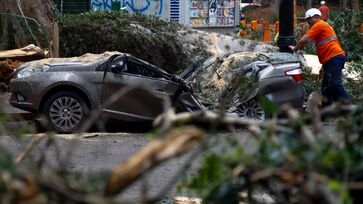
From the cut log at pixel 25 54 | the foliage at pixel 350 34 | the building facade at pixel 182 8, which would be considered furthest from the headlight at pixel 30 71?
the building facade at pixel 182 8

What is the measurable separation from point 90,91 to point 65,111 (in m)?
0.47

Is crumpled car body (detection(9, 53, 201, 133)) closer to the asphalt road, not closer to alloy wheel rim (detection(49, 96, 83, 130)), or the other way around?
alloy wheel rim (detection(49, 96, 83, 130))

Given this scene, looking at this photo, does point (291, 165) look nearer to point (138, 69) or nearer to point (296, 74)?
point (138, 69)

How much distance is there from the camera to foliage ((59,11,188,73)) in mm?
16328

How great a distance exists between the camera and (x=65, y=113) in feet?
39.6

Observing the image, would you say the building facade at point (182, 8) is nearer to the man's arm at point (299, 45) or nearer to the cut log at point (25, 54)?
the cut log at point (25, 54)

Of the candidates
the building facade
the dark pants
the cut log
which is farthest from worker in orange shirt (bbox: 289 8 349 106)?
the building facade

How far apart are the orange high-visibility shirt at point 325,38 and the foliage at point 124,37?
142 inches

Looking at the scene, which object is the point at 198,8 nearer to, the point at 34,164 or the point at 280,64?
A: the point at 280,64

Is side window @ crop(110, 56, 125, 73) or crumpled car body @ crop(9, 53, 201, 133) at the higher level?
side window @ crop(110, 56, 125, 73)

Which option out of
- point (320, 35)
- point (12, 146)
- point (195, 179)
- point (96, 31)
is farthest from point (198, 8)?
point (195, 179)

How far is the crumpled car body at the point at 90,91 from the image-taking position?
1209cm

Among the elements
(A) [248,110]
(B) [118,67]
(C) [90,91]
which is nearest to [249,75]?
(A) [248,110]

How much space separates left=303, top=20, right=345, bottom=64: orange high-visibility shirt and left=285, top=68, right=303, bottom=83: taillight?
47 cm
